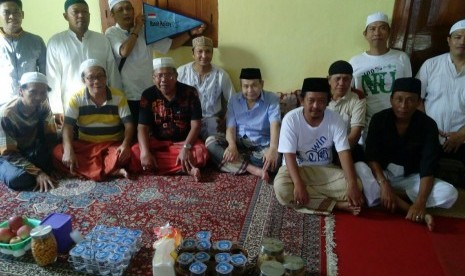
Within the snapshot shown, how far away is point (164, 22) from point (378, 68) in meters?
2.03

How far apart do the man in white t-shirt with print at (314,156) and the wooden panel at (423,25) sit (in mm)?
1355

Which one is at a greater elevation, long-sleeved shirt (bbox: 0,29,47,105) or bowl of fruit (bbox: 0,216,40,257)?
long-sleeved shirt (bbox: 0,29,47,105)

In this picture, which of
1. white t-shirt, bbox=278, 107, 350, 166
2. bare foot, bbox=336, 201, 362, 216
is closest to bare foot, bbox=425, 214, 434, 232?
bare foot, bbox=336, 201, 362, 216

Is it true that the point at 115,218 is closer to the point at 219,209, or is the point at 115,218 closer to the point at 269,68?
the point at 219,209

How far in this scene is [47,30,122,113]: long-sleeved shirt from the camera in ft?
9.66

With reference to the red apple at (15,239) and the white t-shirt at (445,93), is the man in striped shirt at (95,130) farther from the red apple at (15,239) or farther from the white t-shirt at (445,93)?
the white t-shirt at (445,93)

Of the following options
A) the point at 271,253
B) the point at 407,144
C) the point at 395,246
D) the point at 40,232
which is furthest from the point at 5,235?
the point at 407,144

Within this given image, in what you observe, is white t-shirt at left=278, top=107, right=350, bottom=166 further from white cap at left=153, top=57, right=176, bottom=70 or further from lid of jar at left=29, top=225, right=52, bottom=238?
lid of jar at left=29, top=225, right=52, bottom=238

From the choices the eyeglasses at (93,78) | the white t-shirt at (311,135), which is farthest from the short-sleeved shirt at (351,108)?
the eyeglasses at (93,78)

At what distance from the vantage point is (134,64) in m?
3.19

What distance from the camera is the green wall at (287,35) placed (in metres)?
3.22

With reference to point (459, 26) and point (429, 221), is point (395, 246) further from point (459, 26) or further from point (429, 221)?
point (459, 26)

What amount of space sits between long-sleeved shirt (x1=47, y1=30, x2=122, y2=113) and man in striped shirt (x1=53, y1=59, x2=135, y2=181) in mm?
193

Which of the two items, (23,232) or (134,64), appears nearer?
(23,232)
